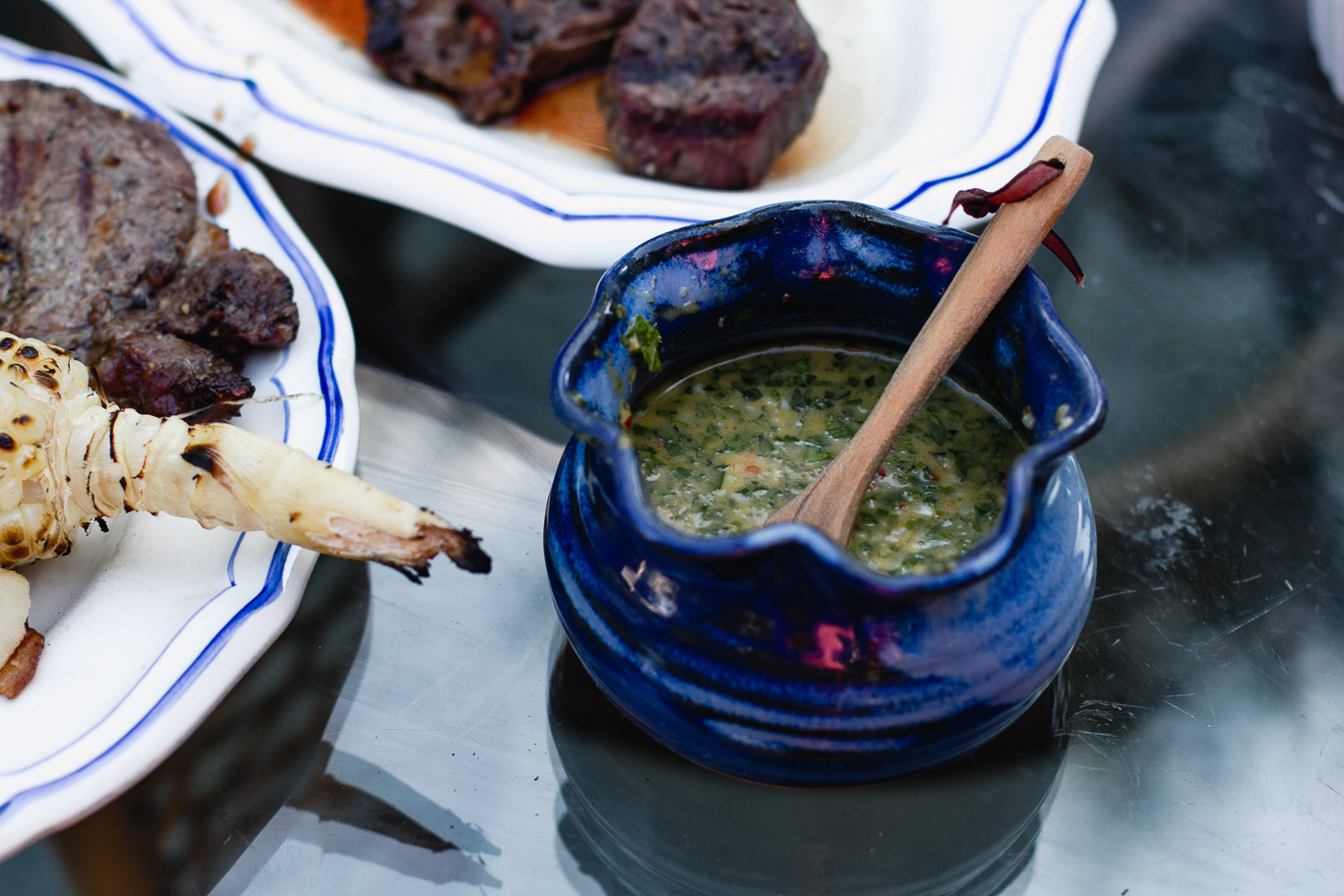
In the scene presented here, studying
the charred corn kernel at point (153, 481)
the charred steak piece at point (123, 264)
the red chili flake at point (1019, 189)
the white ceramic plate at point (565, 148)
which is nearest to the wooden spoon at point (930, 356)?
the red chili flake at point (1019, 189)

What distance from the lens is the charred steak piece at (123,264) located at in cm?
124

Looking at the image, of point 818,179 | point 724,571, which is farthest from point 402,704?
point 818,179

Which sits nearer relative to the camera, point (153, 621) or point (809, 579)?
point (809, 579)

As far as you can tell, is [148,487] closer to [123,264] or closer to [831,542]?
[123,264]

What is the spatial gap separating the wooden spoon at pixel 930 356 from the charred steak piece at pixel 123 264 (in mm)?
693

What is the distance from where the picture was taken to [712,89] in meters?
1.68

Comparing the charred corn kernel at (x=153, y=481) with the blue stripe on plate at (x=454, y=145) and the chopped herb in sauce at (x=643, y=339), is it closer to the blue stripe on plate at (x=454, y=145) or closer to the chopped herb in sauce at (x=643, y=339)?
the chopped herb in sauce at (x=643, y=339)

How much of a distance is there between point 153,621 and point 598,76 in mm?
1292

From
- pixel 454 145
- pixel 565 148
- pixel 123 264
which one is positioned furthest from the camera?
pixel 565 148

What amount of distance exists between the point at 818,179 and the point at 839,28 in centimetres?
49

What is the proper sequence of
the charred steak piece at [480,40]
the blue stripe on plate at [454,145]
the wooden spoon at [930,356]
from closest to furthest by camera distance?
the wooden spoon at [930,356], the blue stripe on plate at [454,145], the charred steak piece at [480,40]

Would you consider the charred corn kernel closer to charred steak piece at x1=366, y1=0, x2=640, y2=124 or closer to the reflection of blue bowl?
the reflection of blue bowl

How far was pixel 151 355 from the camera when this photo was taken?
4.01 feet

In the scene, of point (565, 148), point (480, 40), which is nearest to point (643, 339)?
point (565, 148)
